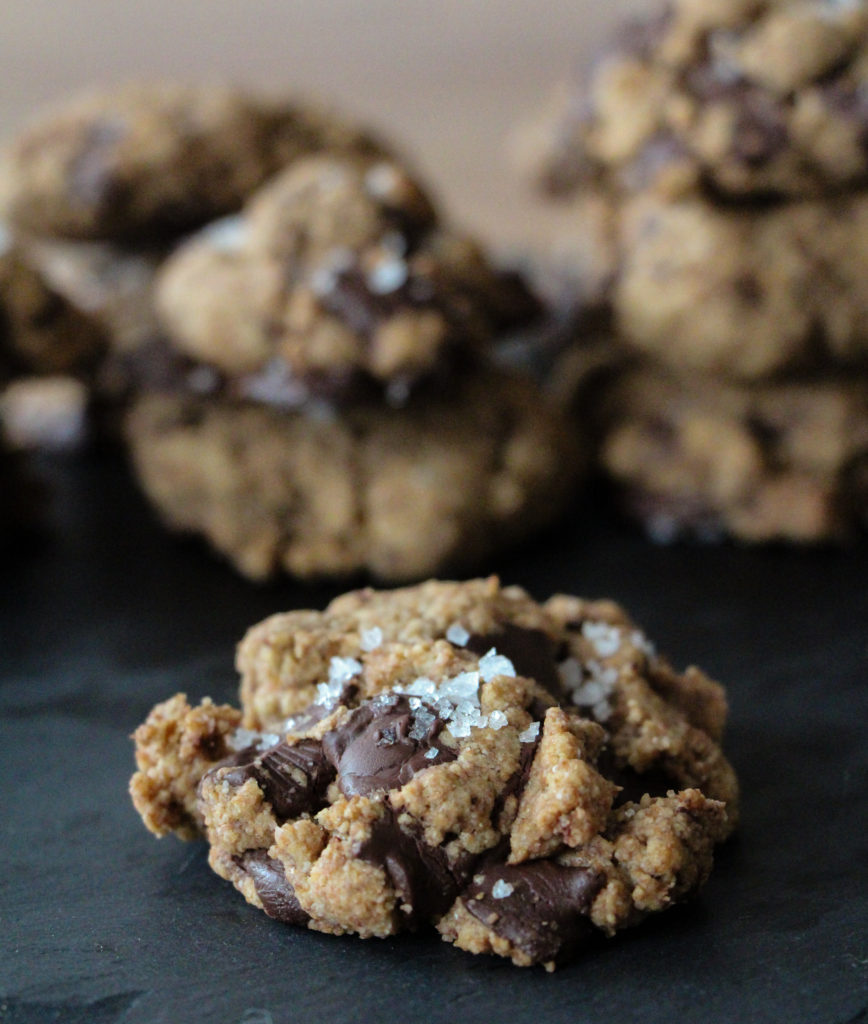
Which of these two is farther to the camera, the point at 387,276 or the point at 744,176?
the point at 744,176

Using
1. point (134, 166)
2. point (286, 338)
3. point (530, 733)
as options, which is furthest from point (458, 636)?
point (134, 166)

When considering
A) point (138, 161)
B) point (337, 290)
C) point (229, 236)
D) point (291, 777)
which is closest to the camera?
point (291, 777)

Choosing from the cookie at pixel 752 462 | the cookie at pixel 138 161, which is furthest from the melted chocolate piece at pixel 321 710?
the cookie at pixel 138 161

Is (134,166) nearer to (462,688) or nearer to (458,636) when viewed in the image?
(458,636)

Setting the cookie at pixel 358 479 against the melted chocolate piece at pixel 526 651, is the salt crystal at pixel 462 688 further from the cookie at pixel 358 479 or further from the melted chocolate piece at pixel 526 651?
the cookie at pixel 358 479

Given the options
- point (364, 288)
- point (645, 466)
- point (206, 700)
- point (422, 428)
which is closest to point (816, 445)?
point (645, 466)

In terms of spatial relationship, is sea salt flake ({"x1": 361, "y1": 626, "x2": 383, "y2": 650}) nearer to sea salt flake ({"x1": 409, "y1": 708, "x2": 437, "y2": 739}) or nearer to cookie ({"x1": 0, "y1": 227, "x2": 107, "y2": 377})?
sea salt flake ({"x1": 409, "y1": 708, "x2": 437, "y2": 739})

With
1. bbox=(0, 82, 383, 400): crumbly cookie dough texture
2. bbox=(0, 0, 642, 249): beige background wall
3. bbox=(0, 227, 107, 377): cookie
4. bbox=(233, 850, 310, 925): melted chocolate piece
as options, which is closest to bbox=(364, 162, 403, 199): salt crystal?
bbox=(0, 82, 383, 400): crumbly cookie dough texture
